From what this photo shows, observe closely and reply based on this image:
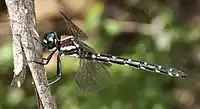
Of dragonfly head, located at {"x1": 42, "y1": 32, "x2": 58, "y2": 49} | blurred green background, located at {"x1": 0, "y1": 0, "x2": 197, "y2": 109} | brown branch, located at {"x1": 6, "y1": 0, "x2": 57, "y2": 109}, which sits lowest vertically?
blurred green background, located at {"x1": 0, "y1": 0, "x2": 197, "y2": 109}

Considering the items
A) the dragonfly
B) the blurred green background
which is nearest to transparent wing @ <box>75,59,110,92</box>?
the dragonfly

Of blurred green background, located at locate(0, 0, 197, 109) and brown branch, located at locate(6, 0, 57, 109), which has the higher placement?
brown branch, located at locate(6, 0, 57, 109)

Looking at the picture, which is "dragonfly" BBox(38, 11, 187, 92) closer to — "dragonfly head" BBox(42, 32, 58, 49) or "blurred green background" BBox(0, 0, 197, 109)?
"dragonfly head" BBox(42, 32, 58, 49)

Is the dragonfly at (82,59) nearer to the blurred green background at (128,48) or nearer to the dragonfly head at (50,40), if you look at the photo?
the dragonfly head at (50,40)

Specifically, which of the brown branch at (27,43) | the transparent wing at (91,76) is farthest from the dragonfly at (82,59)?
the brown branch at (27,43)

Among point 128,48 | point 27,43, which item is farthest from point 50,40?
point 128,48

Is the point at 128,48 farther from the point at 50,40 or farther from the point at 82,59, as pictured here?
the point at 50,40

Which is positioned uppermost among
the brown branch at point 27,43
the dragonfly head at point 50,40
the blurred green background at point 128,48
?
the brown branch at point 27,43
